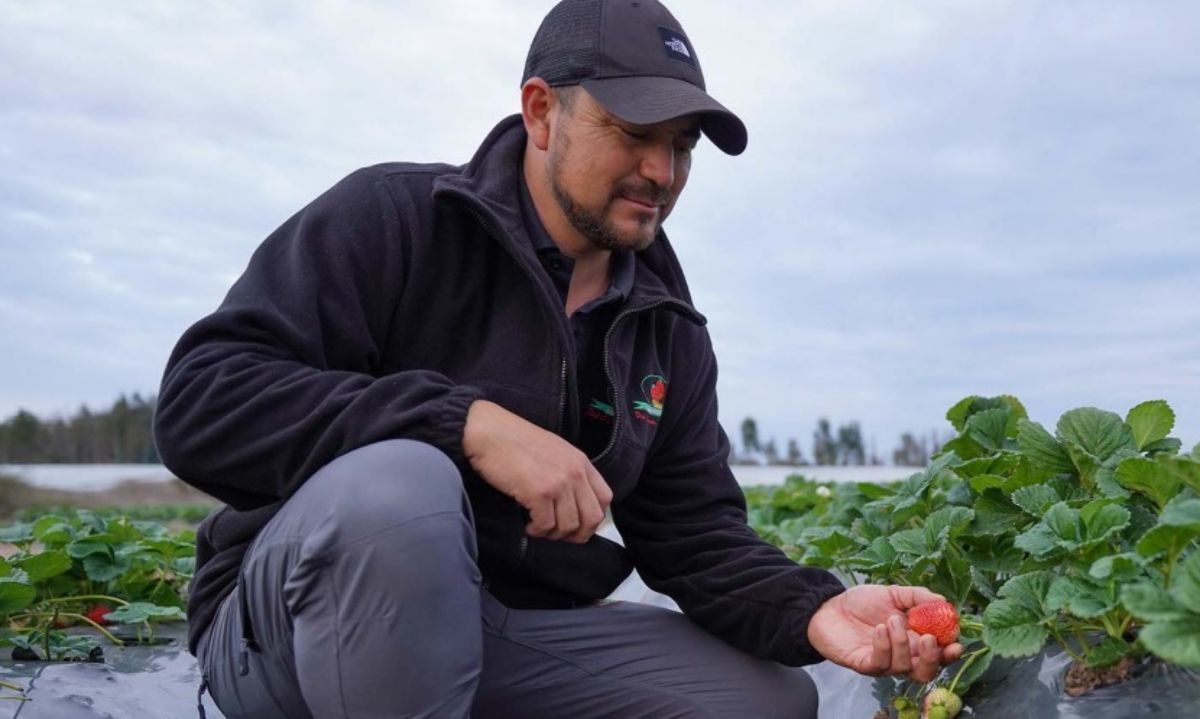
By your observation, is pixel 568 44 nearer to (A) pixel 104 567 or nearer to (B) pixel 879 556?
(B) pixel 879 556

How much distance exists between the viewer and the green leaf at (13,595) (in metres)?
2.80

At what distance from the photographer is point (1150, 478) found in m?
1.90

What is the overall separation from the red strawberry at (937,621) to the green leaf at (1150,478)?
355mm

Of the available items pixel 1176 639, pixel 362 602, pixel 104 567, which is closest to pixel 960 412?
pixel 1176 639

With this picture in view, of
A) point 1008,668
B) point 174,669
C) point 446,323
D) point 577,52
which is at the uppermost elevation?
point 577,52

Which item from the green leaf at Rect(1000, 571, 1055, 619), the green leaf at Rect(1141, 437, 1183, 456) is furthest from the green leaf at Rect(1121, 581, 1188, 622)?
the green leaf at Rect(1141, 437, 1183, 456)

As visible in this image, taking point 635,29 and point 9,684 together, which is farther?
point 9,684

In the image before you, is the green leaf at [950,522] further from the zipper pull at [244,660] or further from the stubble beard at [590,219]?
the zipper pull at [244,660]

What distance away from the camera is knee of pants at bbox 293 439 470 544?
170 cm

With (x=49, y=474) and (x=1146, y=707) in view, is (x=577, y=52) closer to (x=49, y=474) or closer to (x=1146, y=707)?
(x=1146, y=707)

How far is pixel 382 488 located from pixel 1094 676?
112 cm

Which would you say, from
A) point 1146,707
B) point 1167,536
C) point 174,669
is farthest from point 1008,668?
point 174,669

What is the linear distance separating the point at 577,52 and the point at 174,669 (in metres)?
1.76

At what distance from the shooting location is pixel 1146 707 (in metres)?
1.73
